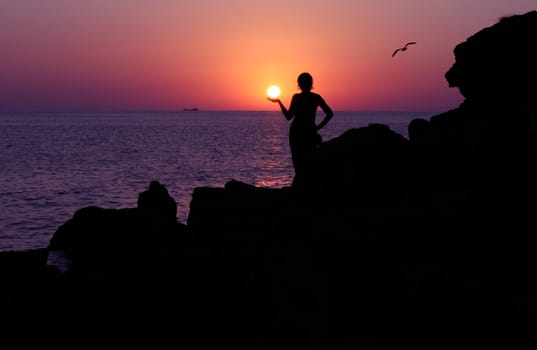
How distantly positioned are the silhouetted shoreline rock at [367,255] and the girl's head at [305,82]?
7.20 ft

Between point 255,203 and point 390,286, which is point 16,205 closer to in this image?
point 255,203

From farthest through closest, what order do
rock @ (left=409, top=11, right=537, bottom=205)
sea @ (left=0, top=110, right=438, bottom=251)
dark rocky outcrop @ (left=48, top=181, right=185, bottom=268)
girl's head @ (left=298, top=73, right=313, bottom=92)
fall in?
sea @ (left=0, top=110, right=438, bottom=251)
dark rocky outcrop @ (left=48, top=181, right=185, bottom=268)
girl's head @ (left=298, top=73, right=313, bottom=92)
rock @ (left=409, top=11, right=537, bottom=205)

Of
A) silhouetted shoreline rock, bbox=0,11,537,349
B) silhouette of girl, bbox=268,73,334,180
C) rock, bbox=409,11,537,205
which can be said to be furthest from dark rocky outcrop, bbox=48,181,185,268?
rock, bbox=409,11,537,205

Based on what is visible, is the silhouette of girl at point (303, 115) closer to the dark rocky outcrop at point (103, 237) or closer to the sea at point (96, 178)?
the dark rocky outcrop at point (103, 237)

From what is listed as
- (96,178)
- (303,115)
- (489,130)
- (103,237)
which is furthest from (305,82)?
(96,178)

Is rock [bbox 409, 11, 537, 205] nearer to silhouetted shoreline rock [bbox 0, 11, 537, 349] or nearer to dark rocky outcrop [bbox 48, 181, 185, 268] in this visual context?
silhouetted shoreline rock [bbox 0, 11, 537, 349]

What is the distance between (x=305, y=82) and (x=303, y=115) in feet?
2.27

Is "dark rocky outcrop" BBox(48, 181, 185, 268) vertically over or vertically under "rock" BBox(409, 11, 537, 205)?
under

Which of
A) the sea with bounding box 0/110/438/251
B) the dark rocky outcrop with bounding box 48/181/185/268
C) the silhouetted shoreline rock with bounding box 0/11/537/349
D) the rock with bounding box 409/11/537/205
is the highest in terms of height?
the rock with bounding box 409/11/537/205

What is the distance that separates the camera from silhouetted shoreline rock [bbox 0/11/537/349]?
4746mm

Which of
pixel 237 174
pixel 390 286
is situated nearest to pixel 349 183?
pixel 390 286

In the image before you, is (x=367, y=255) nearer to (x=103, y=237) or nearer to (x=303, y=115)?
(x=303, y=115)

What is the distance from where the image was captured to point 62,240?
18.2m

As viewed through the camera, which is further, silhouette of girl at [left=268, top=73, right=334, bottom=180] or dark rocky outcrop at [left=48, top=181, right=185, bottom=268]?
dark rocky outcrop at [left=48, top=181, right=185, bottom=268]
